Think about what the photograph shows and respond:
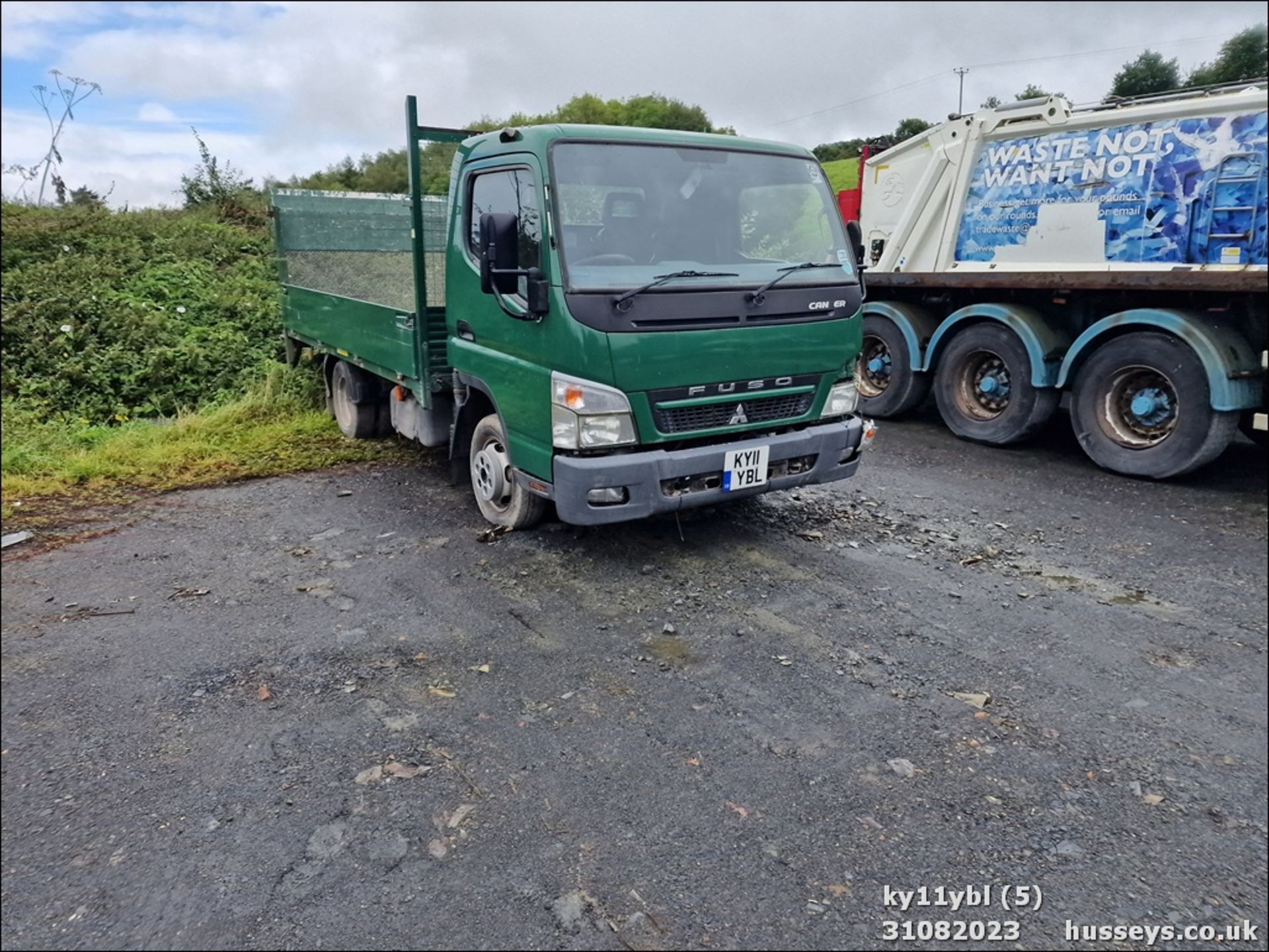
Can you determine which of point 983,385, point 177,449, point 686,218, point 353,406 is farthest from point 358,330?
point 983,385

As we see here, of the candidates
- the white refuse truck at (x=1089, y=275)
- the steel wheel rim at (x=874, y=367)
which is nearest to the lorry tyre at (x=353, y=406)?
the white refuse truck at (x=1089, y=275)

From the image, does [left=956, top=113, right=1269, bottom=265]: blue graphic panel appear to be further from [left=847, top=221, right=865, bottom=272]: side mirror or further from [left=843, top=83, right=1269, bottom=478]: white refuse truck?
[left=847, top=221, right=865, bottom=272]: side mirror

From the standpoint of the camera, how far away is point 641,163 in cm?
440

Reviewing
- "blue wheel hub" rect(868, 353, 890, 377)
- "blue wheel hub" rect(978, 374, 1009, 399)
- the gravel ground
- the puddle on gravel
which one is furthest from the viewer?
"blue wheel hub" rect(868, 353, 890, 377)

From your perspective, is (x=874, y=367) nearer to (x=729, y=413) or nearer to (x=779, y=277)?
(x=779, y=277)

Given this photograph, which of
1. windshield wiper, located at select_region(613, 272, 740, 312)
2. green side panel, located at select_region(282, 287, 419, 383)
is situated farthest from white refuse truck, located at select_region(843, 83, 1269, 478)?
green side panel, located at select_region(282, 287, 419, 383)

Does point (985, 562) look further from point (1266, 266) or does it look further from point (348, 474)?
point (348, 474)

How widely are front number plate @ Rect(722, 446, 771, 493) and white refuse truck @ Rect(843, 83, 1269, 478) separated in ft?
7.77

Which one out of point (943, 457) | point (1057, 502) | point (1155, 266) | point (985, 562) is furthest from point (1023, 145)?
point (985, 562)

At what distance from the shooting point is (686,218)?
444 centimetres

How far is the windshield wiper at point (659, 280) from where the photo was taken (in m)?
3.98

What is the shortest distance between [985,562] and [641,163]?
2796 millimetres

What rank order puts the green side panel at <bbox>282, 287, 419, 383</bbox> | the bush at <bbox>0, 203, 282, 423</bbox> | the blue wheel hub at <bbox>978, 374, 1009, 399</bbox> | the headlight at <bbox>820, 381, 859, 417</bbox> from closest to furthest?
1. the headlight at <bbox>820, 381, 859, 417</bbox>
2. the green side panel at <bbox>282, 287, 419, 383</bbox>
3. the blue wheel hub at <bbox>978, 374, 1009, 399</bbox>
4. the bush at <bbox>0, 203, 282, 423</bbox>

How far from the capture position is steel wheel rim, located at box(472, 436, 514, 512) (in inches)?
196
